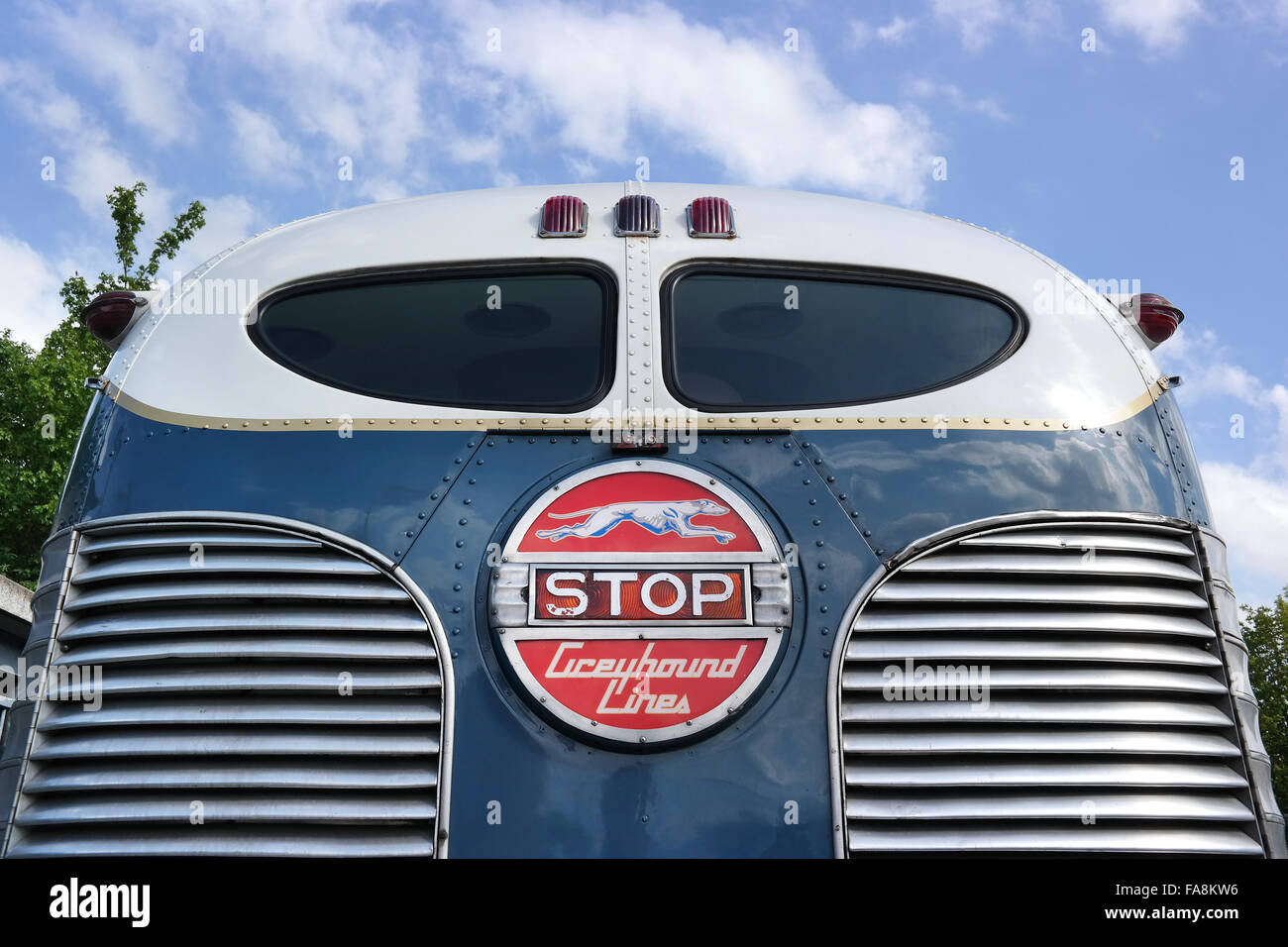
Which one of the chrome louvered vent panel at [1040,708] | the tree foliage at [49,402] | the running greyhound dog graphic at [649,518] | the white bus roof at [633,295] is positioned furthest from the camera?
the tree foliage at [49,402]

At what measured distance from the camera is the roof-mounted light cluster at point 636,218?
11.0ft

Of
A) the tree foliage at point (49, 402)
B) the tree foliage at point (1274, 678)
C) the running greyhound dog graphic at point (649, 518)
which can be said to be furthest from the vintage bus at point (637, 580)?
the tree foliage at point (1274, 678)

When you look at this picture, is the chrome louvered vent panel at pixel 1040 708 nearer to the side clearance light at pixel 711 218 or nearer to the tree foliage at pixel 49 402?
the side clearance light at pixel 711 218

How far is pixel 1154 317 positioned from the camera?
3.39m

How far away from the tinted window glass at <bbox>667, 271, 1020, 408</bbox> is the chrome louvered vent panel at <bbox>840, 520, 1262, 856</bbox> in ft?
1.96

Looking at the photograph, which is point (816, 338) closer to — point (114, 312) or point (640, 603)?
point (640, 603)

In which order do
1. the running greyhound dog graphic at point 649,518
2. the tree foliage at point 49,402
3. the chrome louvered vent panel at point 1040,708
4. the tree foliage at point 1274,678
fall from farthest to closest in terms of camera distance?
1. the tree foliage at point 1274,678
2. the tree foliage at point 49,402
3. the running greyhound dog graphic at point 649,518
4. the chrome louvered vent panel at point 1040,708

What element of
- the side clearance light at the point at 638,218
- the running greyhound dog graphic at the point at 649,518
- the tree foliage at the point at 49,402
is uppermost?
the tree foliage at the point at 49,402

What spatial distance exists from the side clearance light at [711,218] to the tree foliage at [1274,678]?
1120 inches

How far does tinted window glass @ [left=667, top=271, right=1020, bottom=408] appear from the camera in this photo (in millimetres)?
3111

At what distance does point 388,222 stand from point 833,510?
1781 millimetres

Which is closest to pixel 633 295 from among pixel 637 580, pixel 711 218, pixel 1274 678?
pixel 711 218
